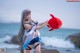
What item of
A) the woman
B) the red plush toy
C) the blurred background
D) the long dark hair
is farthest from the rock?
the long dark hair

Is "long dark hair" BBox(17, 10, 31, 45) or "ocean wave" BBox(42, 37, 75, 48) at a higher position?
"long dark hair" BBox(17, 10, 31, 45)

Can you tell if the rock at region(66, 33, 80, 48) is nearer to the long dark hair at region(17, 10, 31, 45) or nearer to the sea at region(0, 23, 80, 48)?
the sea at region(0, 23, 80, 48)

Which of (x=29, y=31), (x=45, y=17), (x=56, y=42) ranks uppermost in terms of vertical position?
(x=45, y=17)

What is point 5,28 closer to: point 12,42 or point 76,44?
point 12,42

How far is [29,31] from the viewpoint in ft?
11.4

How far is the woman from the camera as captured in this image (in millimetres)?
3475

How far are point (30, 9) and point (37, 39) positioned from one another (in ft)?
1.12

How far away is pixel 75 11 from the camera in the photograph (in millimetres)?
3520

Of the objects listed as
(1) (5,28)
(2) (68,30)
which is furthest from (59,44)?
(1) (5,28)

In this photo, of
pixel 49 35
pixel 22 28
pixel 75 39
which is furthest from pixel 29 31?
pixel 75 39

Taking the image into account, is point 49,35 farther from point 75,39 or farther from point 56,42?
point 75,39

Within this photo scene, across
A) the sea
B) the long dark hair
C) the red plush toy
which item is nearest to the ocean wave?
the sea

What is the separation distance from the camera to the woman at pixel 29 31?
3.47 metres

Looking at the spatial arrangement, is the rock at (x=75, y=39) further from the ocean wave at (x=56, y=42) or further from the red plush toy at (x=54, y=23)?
the red plush toy at (x=54, y=23)
